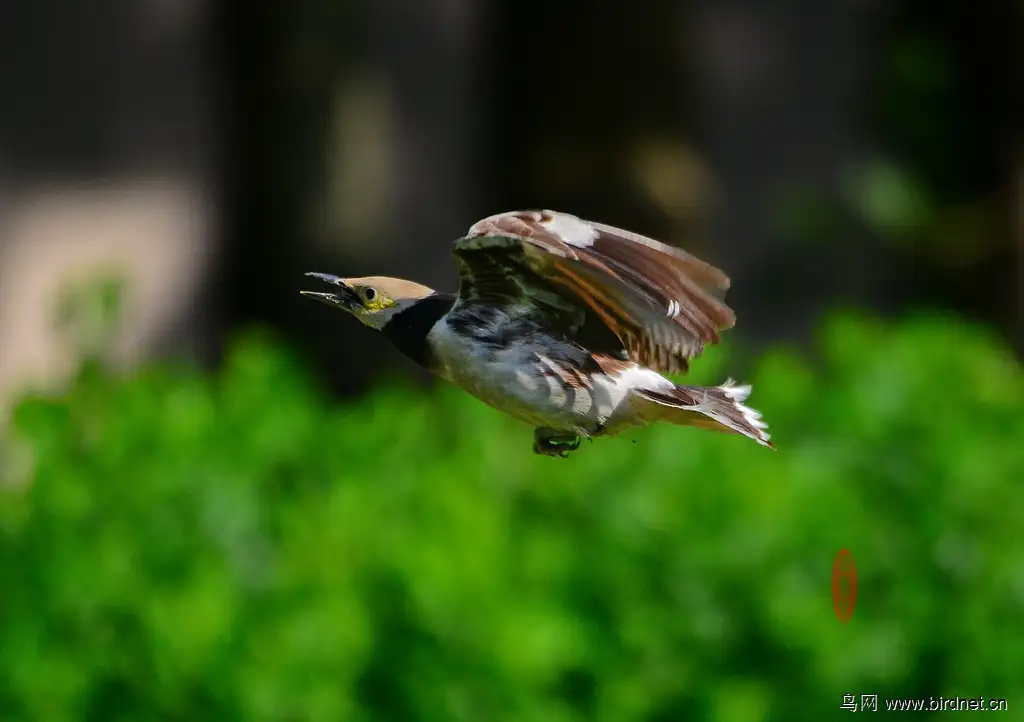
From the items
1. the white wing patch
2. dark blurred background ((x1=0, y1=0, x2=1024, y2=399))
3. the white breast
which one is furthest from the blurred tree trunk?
the white breast

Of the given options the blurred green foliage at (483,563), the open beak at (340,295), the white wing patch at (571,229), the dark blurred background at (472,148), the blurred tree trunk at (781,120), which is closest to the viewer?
the open beak at (340,295)

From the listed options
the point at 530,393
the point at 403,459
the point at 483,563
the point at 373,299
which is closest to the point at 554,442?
the point at 530,393

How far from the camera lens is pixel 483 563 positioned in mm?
3162

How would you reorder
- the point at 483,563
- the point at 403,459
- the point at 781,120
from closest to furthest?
the point at 483,563 < the point at 403,459 < the point at 781,120

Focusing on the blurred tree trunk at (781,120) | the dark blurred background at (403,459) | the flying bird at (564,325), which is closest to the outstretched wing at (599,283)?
the flying bird at (564,325)

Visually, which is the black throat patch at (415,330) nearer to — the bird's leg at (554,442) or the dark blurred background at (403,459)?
the bird's leg at (554,442)

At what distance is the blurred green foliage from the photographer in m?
3.09

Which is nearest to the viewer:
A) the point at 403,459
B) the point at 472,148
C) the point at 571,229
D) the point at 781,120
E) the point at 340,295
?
the point at 340,295

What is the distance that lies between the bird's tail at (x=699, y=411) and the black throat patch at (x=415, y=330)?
0.16 meters

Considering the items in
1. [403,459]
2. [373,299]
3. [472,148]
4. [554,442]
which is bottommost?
[403,459]

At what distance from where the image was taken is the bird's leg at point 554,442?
1.13 metres

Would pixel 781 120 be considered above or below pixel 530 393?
below

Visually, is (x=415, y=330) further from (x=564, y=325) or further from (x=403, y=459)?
(x=403, y=459)

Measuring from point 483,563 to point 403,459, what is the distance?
2.89 ft
